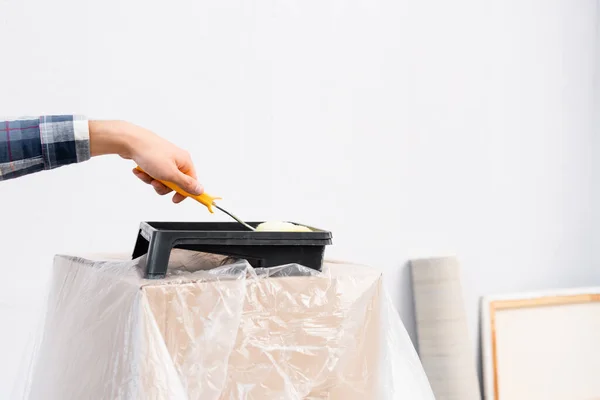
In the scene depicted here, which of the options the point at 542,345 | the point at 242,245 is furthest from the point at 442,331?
the point at 242,245

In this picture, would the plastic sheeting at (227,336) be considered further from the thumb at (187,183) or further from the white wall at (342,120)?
the white wall at (342,120)

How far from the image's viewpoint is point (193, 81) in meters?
1.71

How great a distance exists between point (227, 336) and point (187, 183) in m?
0.23

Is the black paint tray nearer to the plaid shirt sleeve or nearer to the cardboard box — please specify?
the cardboard box

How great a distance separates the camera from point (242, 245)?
33.6 inches

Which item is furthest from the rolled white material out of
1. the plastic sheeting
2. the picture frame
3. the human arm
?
the human arm

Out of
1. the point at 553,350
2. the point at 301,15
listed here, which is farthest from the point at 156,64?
the point at 553,350

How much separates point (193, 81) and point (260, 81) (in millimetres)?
208

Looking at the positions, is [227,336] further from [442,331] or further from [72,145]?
[442,331]

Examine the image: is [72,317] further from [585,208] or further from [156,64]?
[585,208]

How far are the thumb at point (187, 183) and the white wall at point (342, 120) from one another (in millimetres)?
745

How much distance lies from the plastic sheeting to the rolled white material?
110 centimetres

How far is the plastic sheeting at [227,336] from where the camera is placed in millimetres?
773

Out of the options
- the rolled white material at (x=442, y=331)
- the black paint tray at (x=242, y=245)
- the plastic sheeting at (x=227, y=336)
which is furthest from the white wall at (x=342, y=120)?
the black paint tray at (x=242, y=245)
